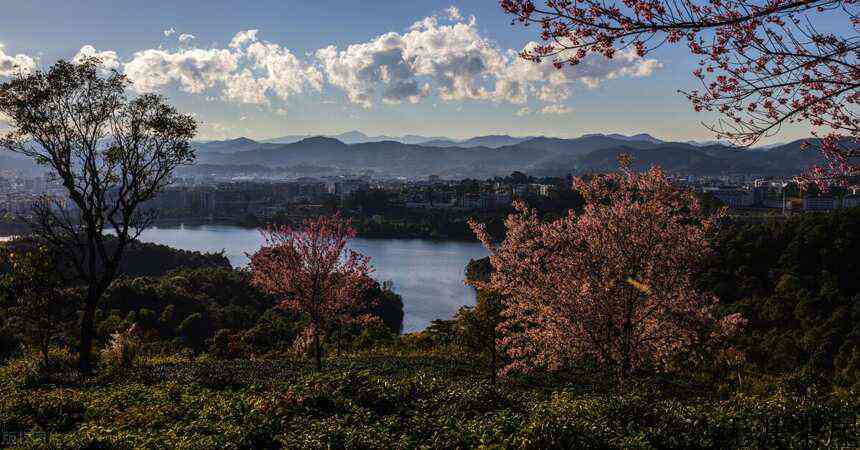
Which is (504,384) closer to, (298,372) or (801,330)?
(298,372)

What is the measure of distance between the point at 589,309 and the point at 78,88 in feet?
29.9

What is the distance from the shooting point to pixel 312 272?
1002 cm

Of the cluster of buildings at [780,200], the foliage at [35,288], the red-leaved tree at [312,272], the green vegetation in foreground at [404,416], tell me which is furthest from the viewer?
the cluster of buildings at [780,200]

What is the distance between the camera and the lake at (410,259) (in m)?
36.5

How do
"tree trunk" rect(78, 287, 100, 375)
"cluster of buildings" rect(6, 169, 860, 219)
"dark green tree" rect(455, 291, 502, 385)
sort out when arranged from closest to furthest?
"dark green tree" rect(455, 291, 502, 385) < "tree trunk" rect(78, 287, 100, 375) < "cluster of buildings" rect(6, 169, 860, 219)

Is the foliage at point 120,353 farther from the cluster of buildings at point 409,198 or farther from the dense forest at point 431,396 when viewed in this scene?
the cluster of buildings at point 409,198

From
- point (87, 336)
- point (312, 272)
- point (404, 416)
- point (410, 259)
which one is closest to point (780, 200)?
point (410, 259)

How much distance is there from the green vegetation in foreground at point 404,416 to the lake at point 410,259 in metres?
18.4

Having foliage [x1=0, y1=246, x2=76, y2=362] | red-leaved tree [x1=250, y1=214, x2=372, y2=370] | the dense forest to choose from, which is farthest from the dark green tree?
foliage [x1=0, y1=246, x2=76, y2=362]

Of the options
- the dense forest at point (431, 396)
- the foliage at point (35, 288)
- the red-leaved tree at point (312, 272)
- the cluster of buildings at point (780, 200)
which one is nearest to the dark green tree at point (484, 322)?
the dense forest at point (431, 396)

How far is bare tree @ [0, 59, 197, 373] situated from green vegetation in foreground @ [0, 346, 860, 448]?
2741 millimetres

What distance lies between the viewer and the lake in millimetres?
36469

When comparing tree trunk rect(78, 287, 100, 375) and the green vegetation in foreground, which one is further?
tree trunk rect(78, 287, 100, 375)

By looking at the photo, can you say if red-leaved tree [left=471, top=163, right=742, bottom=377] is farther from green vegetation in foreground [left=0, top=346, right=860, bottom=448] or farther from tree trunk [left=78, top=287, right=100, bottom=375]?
tree trunk [left=78, top=287, right=100, bottom=375]
